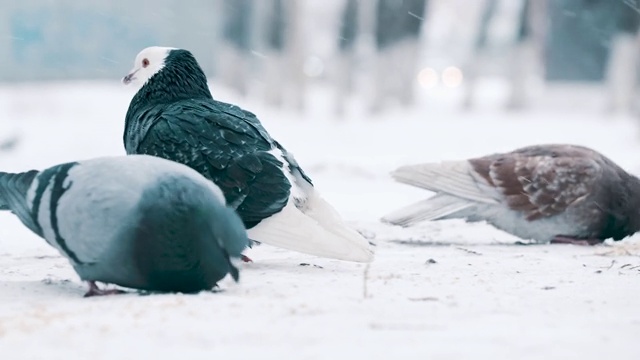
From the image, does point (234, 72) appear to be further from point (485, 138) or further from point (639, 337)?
point (639, 337)

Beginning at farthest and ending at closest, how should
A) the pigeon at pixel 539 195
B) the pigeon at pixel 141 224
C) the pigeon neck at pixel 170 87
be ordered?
the pigeon at pixel 539 195 < the pigeon neck at pixel 170 87 < the pigeon at pixel 141 224

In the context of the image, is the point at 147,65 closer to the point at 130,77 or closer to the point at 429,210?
the point at 130,77

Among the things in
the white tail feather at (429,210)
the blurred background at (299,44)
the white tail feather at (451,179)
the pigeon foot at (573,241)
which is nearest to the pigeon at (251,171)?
the white tail feather at (429,210)

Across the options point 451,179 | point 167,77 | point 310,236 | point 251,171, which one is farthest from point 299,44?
point 310,236

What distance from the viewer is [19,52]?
885 inches

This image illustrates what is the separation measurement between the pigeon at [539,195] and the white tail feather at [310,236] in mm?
1416

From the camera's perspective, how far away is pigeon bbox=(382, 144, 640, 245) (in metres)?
5.98

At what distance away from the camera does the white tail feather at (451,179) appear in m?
6.07

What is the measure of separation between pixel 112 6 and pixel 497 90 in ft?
50.7

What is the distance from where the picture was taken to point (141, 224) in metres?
3.65

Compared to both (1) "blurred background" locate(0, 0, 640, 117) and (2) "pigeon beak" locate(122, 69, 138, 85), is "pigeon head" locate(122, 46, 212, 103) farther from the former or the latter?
(1) "blurred background" locate(0, 0, 640, 117)

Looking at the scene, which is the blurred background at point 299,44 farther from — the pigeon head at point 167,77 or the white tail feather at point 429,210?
the pigeon head at point 167,77

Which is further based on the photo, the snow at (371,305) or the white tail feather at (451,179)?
the white tail feather at (451,179)

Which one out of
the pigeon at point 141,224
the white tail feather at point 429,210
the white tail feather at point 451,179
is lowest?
the white tail feather at point 429,210
